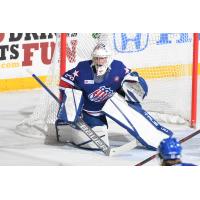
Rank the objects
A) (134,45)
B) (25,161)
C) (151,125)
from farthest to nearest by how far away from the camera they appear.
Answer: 1. (134,45)
2. (151,125)
3. (25,161)

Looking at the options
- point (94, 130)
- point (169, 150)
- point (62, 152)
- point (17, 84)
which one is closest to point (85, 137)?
point (94, 130)

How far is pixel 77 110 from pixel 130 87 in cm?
38

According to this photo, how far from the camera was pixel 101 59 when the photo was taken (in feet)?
18.6

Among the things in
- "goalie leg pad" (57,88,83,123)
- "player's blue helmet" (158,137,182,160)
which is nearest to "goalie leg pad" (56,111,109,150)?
"goalie leg pad" (57,88,83,123)

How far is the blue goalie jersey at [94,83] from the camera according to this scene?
5.71 m

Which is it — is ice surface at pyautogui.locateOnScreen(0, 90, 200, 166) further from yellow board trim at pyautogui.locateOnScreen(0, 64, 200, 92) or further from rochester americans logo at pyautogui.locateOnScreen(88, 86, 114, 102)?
yellow board trim at pyautogui.locateOnScreen(0, 64, 200, 92)

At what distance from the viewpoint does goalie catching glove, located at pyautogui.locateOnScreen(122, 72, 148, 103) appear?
5.70 metres

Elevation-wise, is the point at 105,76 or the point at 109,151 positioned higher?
the point at 105,76

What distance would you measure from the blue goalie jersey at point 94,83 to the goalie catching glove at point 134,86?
4 cm

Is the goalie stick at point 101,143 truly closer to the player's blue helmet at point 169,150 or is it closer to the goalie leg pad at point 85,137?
the goalie leg pad at point 85,137

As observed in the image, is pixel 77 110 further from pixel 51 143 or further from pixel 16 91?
pixel 16 91

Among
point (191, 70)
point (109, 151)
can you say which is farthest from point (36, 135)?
point (191, 70)

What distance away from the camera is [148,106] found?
21.9 ft

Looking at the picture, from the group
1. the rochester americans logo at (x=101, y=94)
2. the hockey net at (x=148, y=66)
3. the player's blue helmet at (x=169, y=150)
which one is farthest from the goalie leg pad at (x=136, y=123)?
the player's blue helmet at (x=169, y=150)
